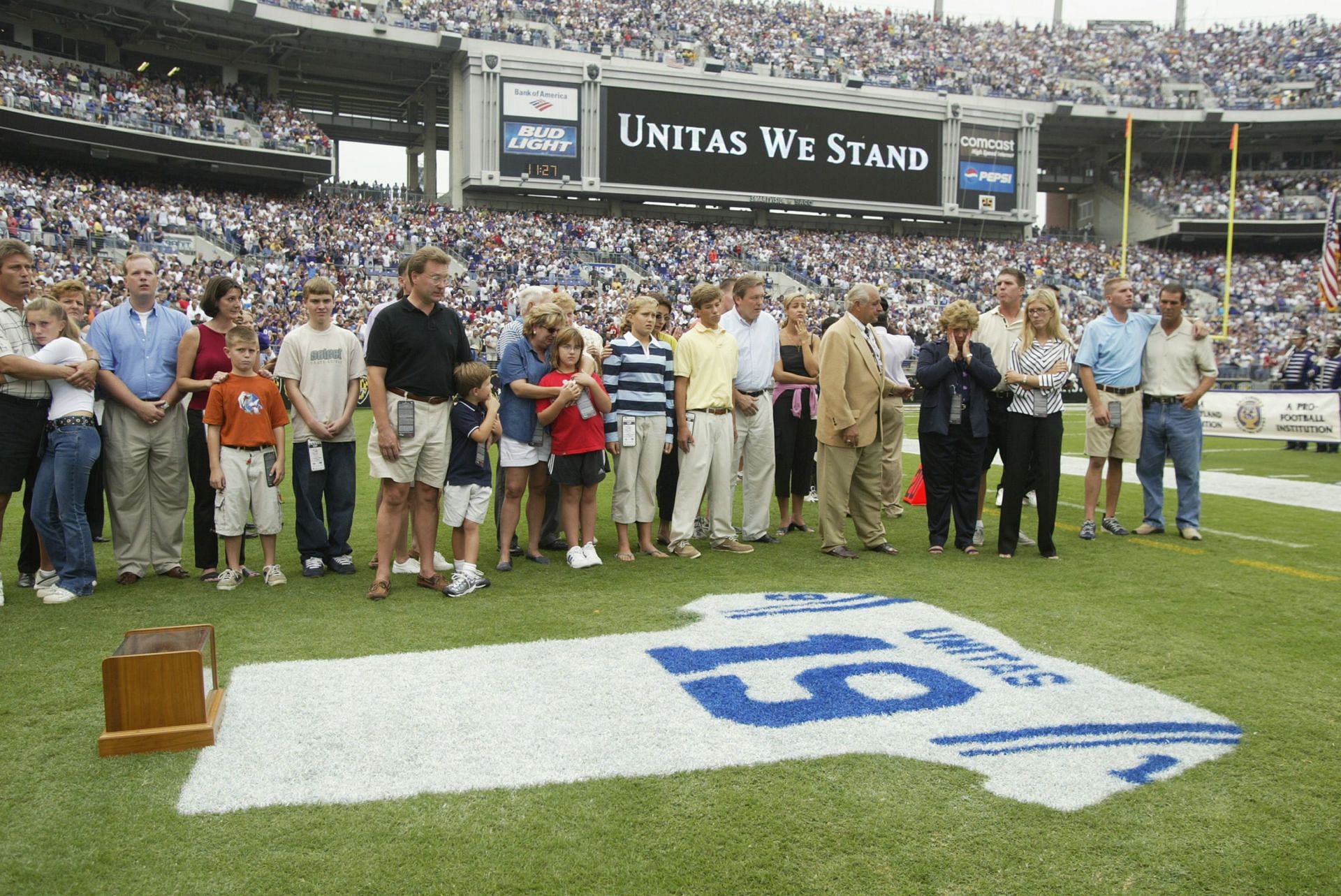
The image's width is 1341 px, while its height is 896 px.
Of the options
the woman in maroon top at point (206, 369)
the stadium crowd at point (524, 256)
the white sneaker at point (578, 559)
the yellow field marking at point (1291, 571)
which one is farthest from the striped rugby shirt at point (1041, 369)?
the stadium crowd at point (524, 256)

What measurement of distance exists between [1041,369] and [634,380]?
2904 millimetres

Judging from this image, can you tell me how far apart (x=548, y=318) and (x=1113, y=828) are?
15.1 feet

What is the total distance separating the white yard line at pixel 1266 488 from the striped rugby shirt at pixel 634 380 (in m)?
5.43

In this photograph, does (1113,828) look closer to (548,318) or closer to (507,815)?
(507,815)

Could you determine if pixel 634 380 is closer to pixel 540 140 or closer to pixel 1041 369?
pixel 1041 369

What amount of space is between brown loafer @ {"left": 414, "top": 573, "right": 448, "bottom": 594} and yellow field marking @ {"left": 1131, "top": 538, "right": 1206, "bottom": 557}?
16.9 feet

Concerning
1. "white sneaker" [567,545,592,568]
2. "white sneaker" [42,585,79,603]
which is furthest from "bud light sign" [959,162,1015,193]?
"white sneaker" [42,585,79,603]

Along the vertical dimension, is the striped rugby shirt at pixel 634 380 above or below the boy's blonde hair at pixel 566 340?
below

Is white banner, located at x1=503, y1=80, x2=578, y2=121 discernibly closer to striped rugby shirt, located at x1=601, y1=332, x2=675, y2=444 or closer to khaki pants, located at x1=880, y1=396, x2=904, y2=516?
khaki pants, located at x1=880, y1=396, x2=904, y2=516

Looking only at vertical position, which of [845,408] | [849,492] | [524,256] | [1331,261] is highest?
[524,256]

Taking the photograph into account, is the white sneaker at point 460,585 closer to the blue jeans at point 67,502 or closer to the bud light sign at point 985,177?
the blue jeans at point 67,502

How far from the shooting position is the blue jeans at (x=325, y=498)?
646 centimetres

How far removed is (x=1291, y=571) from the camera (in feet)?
21.7

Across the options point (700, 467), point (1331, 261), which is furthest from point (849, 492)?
point (1331, 261)
